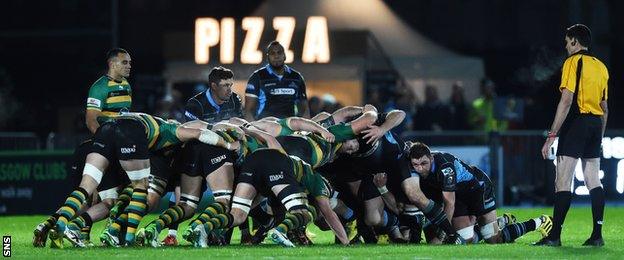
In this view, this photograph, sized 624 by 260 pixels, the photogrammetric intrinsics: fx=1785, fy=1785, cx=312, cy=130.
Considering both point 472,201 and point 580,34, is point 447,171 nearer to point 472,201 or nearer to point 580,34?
point 472,201

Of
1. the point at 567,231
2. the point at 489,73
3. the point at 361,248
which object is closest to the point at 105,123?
the point at 361,248

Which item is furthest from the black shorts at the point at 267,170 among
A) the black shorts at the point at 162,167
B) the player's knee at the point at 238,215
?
the black shorts at the point at 162,167

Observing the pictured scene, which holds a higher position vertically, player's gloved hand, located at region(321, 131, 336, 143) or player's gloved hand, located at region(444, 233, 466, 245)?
player's gloved hand, located at region(321, 131, 336, 143)

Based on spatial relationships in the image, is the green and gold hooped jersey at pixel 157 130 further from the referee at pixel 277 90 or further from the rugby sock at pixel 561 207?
the rugby sock at pixel 561 207

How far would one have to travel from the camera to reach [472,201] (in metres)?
18.8

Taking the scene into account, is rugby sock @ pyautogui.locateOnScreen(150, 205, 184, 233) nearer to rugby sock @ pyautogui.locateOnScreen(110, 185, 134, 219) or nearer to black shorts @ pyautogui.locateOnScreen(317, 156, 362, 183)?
rugby sock @ pyautogui.locateOnScreen(110, 185, 134, 219)

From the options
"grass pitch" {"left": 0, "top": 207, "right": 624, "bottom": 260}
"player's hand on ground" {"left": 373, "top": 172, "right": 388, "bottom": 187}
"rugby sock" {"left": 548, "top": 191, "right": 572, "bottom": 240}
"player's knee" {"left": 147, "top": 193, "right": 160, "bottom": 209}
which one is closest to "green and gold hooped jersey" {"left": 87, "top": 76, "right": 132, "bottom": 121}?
"player's knee" {"left": 147, "top": 193, "right": 160, "bottom": 209}

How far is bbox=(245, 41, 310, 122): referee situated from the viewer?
2066cm

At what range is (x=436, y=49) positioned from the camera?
112 feet

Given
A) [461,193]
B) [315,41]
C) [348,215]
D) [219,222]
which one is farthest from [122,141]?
[315,41]

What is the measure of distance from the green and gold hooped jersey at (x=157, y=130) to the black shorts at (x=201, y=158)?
23cm

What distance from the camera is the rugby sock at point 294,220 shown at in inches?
668

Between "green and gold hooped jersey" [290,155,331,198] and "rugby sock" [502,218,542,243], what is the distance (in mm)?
2138

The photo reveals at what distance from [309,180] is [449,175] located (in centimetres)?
154
